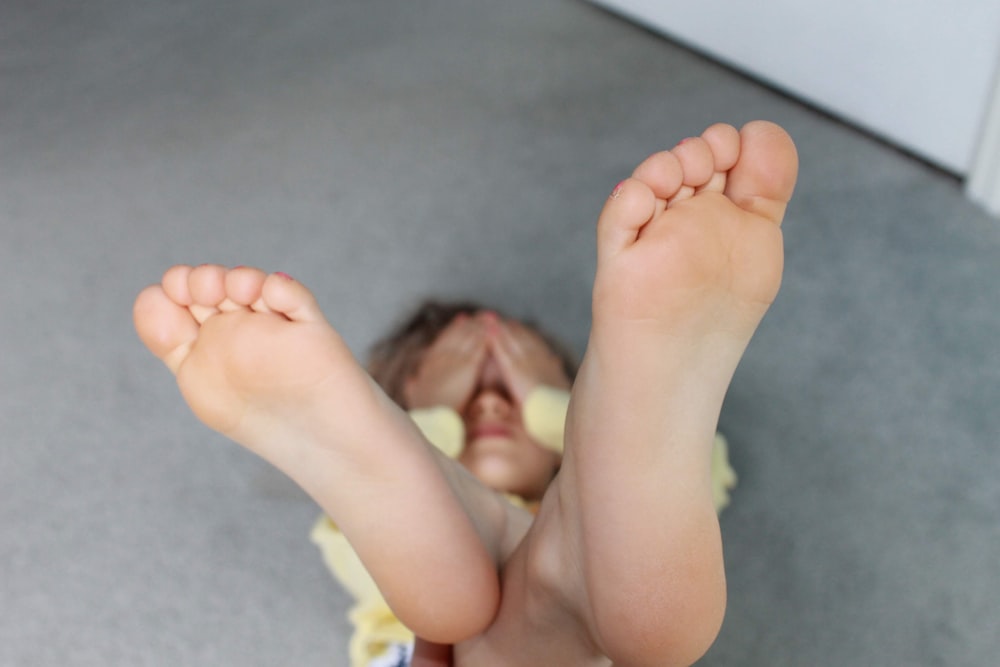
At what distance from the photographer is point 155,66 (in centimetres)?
188

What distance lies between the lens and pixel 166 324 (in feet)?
2.30

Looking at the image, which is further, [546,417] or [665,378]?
[546,417]

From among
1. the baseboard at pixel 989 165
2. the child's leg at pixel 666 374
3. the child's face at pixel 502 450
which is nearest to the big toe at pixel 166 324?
the child's leg at pixel 666 374

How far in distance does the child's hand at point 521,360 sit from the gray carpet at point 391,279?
0.15m

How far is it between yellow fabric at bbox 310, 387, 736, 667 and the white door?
69 centimetres

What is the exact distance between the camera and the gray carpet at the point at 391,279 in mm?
1035

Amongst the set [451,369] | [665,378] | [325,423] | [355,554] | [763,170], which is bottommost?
[355,554]

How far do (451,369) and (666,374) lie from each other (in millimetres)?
540

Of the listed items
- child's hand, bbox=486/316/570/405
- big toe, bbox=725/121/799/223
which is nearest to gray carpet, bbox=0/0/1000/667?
child's hand, bbox=486/316/570/405

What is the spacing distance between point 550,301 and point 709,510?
0.74 metres

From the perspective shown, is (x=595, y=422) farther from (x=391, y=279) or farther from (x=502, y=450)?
(x=391, y=279)

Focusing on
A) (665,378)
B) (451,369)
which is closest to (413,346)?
(451,369)

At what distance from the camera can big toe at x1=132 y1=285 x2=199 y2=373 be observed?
0.70 m

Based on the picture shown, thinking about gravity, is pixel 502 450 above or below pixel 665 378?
below
